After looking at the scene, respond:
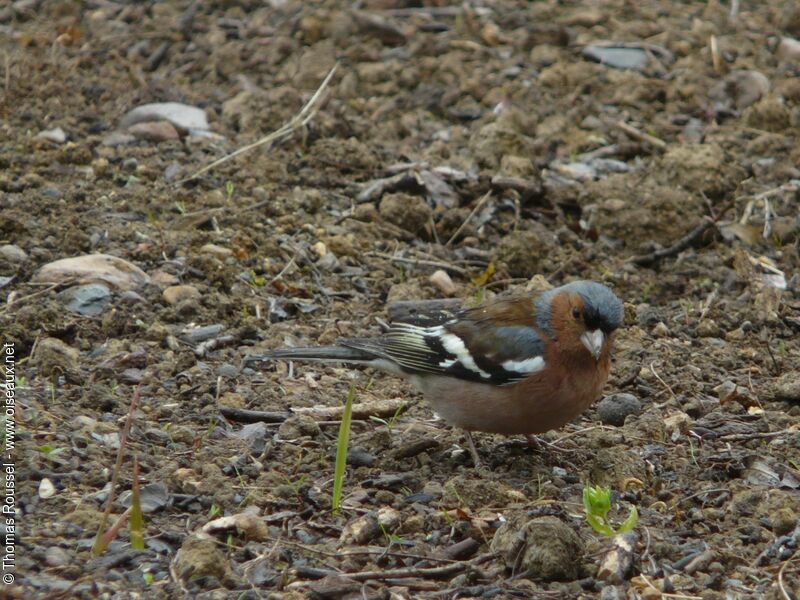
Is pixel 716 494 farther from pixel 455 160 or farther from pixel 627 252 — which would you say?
pixel 455 160

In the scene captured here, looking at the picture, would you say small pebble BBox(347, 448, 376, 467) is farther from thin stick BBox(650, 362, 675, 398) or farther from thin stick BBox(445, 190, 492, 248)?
thin stick BBox(445, 190, 492, 248)

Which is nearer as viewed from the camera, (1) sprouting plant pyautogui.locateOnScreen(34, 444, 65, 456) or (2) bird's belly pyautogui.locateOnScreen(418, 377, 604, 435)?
(1) sprouting plant pyautogui.locateOnScreen(34, 444, 65, 456)

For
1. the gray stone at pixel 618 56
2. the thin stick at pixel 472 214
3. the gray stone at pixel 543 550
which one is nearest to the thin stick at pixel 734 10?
the gray stone at pixel 618 56

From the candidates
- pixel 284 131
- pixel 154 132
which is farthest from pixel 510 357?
pixel 154 132

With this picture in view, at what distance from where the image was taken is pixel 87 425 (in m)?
4.91

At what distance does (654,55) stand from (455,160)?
2.64 meters

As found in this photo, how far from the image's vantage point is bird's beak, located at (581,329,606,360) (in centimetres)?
507

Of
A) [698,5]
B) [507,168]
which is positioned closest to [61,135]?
[507,168]

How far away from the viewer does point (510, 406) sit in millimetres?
5078

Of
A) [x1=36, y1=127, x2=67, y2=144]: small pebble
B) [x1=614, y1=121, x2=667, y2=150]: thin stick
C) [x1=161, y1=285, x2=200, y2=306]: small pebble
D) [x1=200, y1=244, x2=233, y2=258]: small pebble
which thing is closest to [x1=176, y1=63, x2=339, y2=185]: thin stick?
[x1=200, y1=244, x2=233, y2=258]: small pebble

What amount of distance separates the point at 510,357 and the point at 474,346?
8.5 inches

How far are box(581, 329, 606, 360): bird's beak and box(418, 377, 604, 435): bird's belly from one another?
170mm

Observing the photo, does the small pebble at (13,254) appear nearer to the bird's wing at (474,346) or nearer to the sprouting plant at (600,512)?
the bird's wing at (474,346)

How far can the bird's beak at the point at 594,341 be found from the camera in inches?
199
